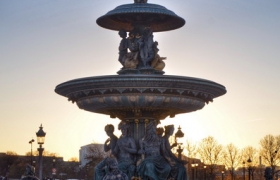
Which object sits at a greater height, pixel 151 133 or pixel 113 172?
pixel 151 133

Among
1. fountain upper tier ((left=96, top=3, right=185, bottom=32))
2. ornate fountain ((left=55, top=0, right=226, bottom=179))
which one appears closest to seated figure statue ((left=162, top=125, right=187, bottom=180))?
ornate fountain ((left=55, top=0, right=226, bottom=179))

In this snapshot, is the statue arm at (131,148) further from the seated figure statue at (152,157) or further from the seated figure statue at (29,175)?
the seated figure statue at (29,175)

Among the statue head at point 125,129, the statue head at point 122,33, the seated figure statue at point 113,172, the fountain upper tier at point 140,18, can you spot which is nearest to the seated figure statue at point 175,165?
the statue head at point 125,129

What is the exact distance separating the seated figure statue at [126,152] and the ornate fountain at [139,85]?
0.30 metres

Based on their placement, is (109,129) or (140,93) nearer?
(140,93)

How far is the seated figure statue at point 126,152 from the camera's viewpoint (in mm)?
20234

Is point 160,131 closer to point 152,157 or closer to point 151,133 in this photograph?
point 151,133

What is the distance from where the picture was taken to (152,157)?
66.8 feet

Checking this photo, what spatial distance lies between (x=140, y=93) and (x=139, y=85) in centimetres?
31

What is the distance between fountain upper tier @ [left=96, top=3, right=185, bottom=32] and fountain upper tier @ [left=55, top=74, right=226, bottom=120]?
7.70 ft

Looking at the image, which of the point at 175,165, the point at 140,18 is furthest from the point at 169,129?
the point at 140,18

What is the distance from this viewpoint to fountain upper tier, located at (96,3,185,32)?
20.7 metres

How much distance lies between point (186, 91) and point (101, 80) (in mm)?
2023

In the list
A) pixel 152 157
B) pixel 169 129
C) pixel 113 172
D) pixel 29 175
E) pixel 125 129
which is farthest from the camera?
pixel 169 129
